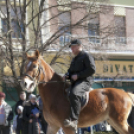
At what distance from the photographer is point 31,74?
5.92 m

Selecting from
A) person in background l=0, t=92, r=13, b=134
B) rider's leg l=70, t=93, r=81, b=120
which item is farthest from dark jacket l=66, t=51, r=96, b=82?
person in background l=0, t=92, r=13, b=134

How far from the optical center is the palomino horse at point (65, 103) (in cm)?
611

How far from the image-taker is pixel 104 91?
6656mm

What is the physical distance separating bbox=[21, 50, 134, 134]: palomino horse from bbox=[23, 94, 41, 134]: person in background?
257 cm

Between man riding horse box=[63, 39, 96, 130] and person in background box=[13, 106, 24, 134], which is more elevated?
man riding horse box=[63, 39, 96, 130]

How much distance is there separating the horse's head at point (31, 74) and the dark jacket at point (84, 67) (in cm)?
90

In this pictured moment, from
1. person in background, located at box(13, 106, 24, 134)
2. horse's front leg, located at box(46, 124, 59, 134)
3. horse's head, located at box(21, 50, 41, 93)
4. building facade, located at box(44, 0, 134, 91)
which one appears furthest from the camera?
building facade, located at box(44, 0, 134, 91)

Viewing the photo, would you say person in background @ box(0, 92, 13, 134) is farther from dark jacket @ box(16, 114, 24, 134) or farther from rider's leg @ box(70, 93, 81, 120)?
rider's leg @ box(70, 93, 81, 120)

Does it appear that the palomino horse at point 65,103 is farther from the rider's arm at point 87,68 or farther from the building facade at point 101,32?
the building facade at point 101,32

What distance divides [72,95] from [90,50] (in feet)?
29.1

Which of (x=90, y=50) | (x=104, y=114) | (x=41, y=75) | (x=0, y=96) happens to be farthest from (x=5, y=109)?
(x=90, y=50)

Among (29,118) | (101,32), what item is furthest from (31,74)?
(101,32)

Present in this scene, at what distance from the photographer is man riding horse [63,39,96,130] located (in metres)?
5.97

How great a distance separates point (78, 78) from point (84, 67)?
305mm
